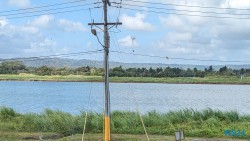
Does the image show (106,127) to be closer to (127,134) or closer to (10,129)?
(127,134)

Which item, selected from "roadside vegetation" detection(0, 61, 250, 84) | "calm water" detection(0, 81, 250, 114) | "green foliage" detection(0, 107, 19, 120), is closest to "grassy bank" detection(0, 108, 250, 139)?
"green foliage" detection(0, 107, 19, 120)

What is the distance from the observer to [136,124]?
20.4 metres

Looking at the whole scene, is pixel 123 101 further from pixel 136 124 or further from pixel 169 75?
pixel 169 75

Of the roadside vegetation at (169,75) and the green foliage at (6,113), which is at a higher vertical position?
the roadside vegetation at (169,75)

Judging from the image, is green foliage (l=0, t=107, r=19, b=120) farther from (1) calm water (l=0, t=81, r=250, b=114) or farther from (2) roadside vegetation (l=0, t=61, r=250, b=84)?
(2) roadside vegetation (l=0, t=61, r=250, b=84)

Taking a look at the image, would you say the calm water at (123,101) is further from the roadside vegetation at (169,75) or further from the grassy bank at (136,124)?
the roadside vegetation at (169,75)

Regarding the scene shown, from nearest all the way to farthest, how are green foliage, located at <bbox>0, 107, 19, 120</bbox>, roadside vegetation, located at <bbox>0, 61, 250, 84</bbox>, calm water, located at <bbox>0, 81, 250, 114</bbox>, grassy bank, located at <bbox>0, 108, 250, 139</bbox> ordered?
grassy bank, located at <bbox>0, 108, 250, 139</bbox>, green foliage, located at <bbox>0, 107, 19, 120</bbox>, calm water, located at <bbox>0, 81, 250, 114</bbox>, roadside vegetation, located at <bbox>0, 61, 250, 84</bbox>

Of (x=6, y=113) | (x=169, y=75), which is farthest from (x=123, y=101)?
(x=169, y=75)

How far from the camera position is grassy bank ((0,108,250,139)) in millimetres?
19359

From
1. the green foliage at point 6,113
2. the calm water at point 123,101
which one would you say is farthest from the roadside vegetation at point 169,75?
the green foliage at point 6,113

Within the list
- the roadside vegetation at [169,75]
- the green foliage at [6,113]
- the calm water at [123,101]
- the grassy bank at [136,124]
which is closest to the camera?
the grassy bank at [136,124]

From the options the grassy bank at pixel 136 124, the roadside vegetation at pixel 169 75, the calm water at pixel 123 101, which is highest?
the roadside vegetation at pixel 169 75

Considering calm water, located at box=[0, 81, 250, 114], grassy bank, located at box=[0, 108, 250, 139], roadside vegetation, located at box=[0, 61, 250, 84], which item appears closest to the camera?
grassy bank, located at box=[0, 108, 250, 139]

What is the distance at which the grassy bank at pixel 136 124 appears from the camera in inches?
762
